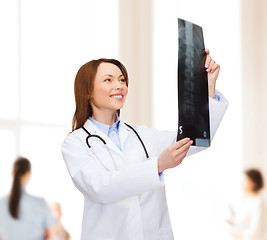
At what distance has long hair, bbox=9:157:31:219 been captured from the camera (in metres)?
2.51

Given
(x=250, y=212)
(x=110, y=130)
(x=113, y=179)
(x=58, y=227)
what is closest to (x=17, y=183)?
(x=58, y=227)

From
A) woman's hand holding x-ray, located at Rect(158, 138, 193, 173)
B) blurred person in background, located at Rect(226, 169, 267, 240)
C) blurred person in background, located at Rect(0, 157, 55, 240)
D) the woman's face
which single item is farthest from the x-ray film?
blurred person in background, located at Rect(226, 169, 267, 240)

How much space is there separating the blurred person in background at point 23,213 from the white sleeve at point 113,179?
4.14 feet

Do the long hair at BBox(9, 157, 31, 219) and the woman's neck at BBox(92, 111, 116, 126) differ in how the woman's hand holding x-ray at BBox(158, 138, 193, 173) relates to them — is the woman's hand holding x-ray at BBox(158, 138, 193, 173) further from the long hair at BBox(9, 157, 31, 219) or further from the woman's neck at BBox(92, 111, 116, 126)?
the long hair at BBox(9, 157, 31, 219)

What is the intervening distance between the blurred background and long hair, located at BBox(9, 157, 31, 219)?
A: 3 centimetres

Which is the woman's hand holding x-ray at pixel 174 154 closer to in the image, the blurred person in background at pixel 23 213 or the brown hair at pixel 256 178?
the blurred person in background at pixel 23 213

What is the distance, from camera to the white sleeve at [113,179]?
1.25 m

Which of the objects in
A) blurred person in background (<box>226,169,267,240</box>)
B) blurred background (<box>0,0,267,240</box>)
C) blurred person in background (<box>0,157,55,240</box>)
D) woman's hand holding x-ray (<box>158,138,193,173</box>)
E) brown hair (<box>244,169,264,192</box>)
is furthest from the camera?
brown hair (<box>244,169,264,192</box>)

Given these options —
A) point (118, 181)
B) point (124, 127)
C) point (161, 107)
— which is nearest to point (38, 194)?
point (161, 107)

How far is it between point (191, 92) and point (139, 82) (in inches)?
78.7

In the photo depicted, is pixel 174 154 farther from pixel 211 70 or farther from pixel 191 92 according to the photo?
pixel 211 70

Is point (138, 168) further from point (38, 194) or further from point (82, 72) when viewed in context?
point (38, 194)

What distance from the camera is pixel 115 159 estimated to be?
55.6 inches

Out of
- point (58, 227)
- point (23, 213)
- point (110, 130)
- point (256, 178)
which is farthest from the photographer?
point (256, 178)
